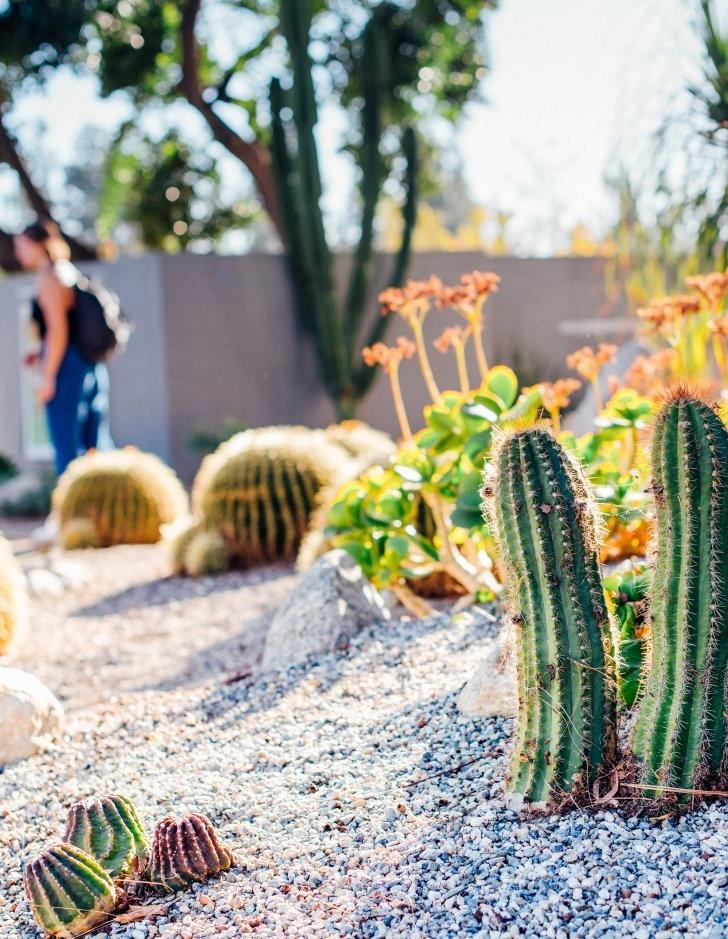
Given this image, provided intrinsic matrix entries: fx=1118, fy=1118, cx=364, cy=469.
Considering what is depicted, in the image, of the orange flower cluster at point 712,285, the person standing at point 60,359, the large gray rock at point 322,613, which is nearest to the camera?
the orange flower cluster at point 712,285

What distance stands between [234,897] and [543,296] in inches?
498

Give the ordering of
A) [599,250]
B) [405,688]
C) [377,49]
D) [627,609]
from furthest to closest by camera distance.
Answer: [599,250] < [377,49] < [405,688] < [627,609]

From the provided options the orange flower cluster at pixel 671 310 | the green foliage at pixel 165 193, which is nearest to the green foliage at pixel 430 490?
the orange flower cluster at pixel 671 310

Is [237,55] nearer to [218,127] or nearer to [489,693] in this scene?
[218,127]

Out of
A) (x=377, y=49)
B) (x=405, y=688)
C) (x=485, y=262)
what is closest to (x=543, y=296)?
(x=485, y=262)

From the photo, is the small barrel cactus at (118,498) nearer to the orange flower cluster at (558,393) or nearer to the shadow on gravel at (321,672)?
the shadow on gravel at (321,672)

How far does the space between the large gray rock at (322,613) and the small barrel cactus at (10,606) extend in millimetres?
1251

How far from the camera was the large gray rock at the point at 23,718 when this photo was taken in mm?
3174

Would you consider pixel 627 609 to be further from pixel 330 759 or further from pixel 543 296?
pixel 543 296

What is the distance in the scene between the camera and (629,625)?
8.55ft

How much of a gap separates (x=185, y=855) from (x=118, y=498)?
Result: 5.47 meters

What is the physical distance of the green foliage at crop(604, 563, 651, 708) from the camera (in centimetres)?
248

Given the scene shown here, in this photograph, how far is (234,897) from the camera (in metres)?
2.15

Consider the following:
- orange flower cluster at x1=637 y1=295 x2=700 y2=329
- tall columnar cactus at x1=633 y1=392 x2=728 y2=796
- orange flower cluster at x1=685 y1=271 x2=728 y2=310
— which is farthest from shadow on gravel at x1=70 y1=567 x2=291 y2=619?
tall columnar cactus at x1=633 y1=392 x2=728 y2=796
